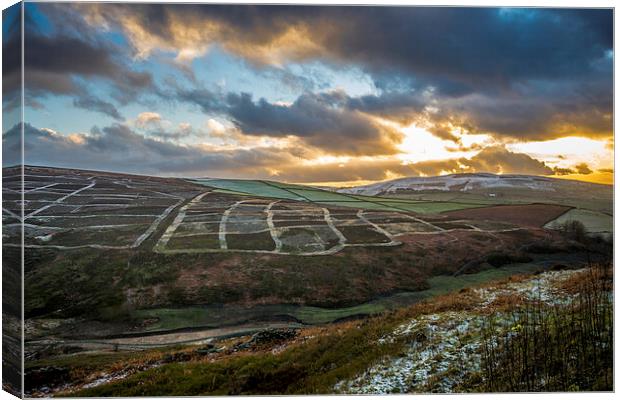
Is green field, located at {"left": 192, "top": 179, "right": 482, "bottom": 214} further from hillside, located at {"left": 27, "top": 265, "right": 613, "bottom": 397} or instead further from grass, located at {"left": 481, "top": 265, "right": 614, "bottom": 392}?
grass, located at {"left": 481, "top": 265, "right": 614, "bottom": 392}

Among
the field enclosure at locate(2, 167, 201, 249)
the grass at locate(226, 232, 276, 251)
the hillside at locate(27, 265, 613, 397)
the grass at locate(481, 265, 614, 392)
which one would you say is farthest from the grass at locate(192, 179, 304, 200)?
the grass at locate(481, 265, 614, 392)

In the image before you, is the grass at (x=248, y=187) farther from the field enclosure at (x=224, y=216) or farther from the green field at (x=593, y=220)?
the green field at (x=593, y=220)

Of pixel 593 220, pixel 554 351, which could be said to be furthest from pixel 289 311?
pixel 593 220

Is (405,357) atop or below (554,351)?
below

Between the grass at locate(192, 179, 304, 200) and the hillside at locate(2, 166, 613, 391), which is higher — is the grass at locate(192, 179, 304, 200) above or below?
above

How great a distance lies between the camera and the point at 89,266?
1433cm

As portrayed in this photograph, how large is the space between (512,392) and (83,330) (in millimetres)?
11546

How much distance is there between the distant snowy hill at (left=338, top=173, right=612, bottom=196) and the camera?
16422mm

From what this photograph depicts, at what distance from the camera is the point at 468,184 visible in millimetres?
17125

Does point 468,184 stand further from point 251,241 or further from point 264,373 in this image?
point 264,373

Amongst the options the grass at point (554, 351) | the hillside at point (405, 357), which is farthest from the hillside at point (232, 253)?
the grass at point (554, 351)

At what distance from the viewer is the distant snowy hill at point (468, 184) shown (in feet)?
53.9

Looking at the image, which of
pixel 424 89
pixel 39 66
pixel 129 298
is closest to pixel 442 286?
pixel 424 89

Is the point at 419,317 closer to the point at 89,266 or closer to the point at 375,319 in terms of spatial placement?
the point at 375,319
